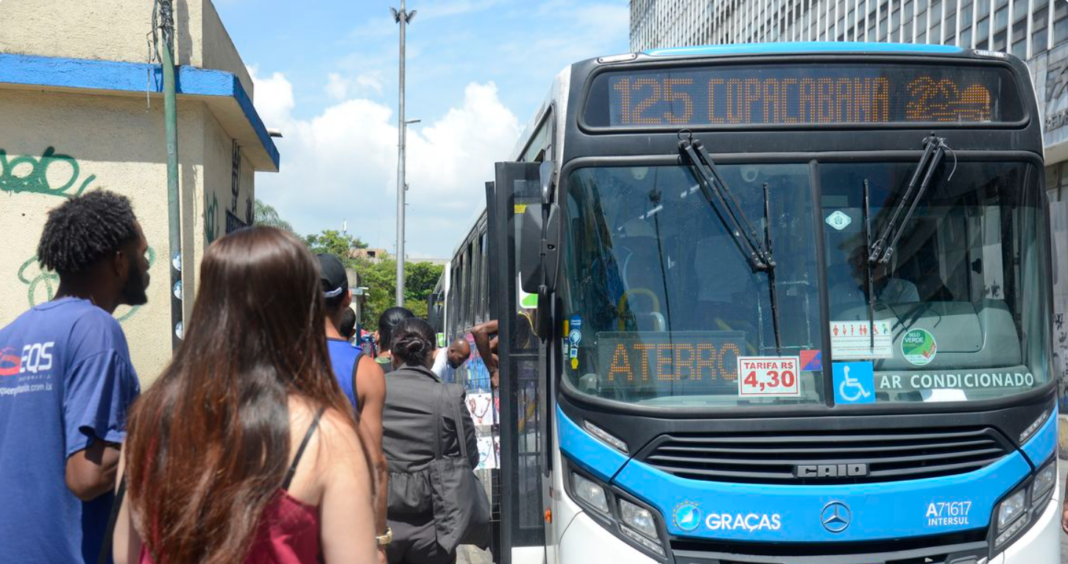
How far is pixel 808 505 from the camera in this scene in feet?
13.9

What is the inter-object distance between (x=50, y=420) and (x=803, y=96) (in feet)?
12.0

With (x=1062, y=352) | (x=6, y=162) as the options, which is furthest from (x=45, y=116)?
(x=1062, y=352)

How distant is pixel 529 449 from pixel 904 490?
6.30ft

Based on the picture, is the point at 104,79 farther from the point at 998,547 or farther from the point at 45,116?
the point at 998,547

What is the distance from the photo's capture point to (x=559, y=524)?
465 cm

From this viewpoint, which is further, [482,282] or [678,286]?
[482,282]

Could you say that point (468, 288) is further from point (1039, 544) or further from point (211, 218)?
point (1039, 544)

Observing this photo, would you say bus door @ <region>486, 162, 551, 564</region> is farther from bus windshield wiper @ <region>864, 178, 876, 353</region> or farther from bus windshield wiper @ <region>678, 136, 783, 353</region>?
bus windshield wiper @ <region>864, 178, 876, 353</region>

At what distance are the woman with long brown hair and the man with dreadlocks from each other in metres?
0.80

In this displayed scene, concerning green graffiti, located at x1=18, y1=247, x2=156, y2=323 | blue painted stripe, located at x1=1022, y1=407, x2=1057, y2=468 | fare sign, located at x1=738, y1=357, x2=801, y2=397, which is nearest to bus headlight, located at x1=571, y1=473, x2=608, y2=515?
fare sign, located at x1=738, y1=357, x2=801, y2=397

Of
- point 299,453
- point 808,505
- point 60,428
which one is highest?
point 299,453

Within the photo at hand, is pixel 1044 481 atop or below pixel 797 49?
below

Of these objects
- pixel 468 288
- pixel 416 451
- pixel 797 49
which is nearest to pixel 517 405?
pixel 416 451

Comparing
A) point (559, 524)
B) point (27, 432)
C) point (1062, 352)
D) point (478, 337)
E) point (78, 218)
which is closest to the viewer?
point (27, 432)
